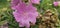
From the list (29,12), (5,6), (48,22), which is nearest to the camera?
(29,12)

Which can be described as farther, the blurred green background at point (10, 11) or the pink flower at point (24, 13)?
the blurred green background at point (10, 11)

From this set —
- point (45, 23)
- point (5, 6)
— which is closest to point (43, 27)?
point (45, 23)

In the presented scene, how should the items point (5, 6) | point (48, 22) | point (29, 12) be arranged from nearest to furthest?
point (29, 12), point (48, 22), point (5, 6)

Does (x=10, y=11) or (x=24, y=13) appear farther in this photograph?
(x=10, y=11)

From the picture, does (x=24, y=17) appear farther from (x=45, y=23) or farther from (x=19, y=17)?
(x=45, y=23)

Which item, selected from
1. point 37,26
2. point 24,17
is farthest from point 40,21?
point 24,17

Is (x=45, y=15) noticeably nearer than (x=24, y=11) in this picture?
No

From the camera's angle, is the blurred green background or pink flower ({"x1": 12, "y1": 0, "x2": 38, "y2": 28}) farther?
the blurred green background
